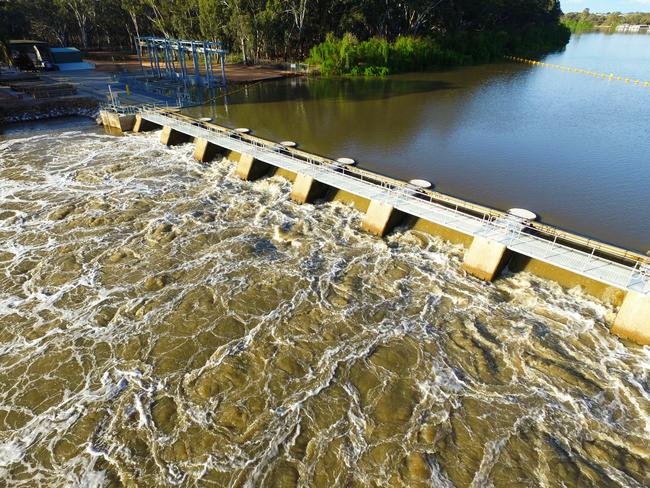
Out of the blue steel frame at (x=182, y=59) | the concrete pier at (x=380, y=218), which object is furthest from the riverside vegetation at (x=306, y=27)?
the concrete pier at (x=380, y=218)

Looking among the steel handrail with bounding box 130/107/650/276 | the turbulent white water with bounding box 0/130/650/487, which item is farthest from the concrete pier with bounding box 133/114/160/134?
the turbulent white water with bounding box 0/130/650/487

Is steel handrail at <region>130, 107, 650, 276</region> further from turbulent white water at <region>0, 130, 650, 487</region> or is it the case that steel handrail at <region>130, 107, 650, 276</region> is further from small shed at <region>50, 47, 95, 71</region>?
small shed at <region>50, 47, 95, 71</region>

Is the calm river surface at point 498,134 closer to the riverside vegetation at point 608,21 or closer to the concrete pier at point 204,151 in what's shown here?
the concrete pier at point 204,151

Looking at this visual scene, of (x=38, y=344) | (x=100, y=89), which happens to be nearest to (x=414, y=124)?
(x=38, y=344)

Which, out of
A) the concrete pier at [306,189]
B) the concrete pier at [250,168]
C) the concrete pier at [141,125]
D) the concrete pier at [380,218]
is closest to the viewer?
the concrete pier at [380,218]

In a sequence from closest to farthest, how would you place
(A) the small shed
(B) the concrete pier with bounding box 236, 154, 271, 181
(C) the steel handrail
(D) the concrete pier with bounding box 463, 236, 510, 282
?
1. (C) the steel handrail
2. (D) the concrete pier with bounding box 463, 236, 510, 282
3. (B) the concrete pier with bounding box 236, 154, 271, 181
4. (A) the small shed

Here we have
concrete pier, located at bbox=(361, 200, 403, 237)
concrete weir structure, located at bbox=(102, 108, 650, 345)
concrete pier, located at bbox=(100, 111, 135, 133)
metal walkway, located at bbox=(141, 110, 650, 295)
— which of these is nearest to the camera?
concrete weir structure, located at bbox=(102, 108, 650, 345)
